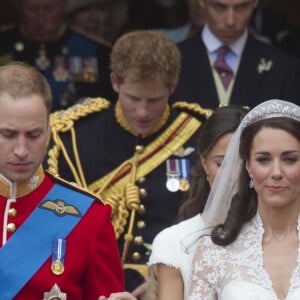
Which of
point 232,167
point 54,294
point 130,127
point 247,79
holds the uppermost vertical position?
point 247,79

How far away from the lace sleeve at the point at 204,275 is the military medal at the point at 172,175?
1263 millimetres

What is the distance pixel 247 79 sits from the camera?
7492 mm

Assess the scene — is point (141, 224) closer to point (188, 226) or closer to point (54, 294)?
point (188, 226)

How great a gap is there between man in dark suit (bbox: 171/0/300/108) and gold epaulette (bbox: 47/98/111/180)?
0.64m

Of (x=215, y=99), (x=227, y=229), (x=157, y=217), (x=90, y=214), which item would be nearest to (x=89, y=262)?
(x=90, y=214)

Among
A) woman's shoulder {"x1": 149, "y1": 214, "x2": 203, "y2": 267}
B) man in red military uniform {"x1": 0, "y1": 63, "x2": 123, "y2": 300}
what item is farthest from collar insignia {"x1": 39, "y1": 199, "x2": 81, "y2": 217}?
woman's shoulder {"x1": 149, "y1": 214, "x2": 203, "y2": 267}

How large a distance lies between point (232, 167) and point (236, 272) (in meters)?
0.44

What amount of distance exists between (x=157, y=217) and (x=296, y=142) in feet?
4.74

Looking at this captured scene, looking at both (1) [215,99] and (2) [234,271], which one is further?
(1) [215,99]

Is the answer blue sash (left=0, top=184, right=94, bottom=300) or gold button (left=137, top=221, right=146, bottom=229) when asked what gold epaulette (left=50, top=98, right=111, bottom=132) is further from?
blue sash (left=0, top=184, right=94, bottom=300)

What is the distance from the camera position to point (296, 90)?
7.47 m

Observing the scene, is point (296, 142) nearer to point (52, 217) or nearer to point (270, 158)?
point (270, 158)

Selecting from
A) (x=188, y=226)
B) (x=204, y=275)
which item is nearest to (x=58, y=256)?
(x=204, y=275)

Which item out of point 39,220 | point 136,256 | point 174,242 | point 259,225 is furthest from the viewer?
point 136,256
